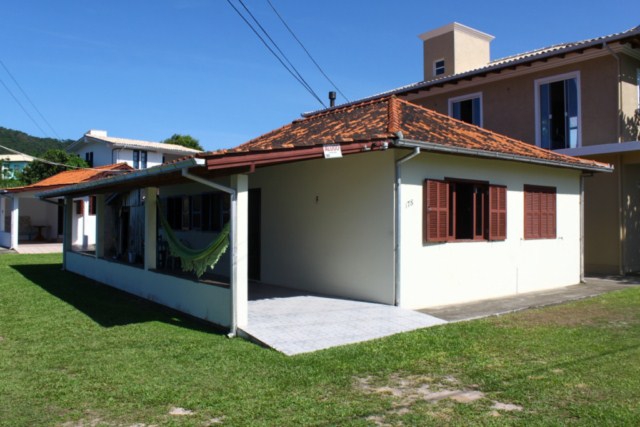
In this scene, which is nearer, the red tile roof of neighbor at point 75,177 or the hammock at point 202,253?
the hammock at point 202,253

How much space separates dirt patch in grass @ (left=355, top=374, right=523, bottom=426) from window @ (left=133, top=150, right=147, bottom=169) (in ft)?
101

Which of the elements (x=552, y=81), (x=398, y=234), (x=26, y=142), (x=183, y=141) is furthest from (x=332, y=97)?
(x=26, y=142)

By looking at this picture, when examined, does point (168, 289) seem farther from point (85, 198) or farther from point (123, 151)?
point (123, 151)

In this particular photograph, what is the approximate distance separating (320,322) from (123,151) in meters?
28.5

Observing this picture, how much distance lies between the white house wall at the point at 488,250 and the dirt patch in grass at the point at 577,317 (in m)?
1.38

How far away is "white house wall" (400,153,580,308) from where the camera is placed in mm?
9102

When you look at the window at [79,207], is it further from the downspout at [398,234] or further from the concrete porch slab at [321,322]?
the downspout at [398,234]

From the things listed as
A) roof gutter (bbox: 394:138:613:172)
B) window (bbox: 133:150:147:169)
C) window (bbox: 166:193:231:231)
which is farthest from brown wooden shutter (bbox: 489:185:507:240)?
window (bbox: 133:150:147:169)

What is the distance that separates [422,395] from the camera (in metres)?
4.91

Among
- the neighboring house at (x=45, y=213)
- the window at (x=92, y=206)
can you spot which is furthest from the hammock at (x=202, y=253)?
the window at (x=92, y=206)

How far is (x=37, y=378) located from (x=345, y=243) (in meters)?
5.63

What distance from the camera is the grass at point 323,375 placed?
4414 millimetres

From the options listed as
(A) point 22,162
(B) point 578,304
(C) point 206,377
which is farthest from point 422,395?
(A) point 22,162

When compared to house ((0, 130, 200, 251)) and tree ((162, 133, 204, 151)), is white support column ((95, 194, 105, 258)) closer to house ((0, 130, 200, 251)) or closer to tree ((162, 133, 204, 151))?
house ((0, 130, 200, 251))
